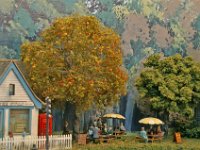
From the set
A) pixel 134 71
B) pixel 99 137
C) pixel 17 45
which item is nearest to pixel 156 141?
pixel 99 137

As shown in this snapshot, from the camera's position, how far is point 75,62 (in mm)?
35812

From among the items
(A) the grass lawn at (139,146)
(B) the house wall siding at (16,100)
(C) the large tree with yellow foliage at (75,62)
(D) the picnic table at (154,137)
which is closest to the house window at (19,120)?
(B) the house wall siding at (16,100)

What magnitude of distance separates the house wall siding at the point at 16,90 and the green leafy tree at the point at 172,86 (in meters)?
11.7

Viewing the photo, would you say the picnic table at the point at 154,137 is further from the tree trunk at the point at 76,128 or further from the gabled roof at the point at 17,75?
the gabled roof at the point at 17,75

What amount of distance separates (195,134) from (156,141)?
6389 millimetres

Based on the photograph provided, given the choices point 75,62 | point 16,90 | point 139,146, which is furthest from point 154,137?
point 16,90

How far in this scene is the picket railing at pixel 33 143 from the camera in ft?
96.4

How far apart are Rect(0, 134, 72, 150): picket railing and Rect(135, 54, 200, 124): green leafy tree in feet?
37.9

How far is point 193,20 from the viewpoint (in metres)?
57.3

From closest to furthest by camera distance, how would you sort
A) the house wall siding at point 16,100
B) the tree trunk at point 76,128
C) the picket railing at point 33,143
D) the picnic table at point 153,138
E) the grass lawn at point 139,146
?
1. the picket railing at point 33,143
2. the grass lawn at point 139,146
3. the house wall siding at point 16,100
4. the tree trunk at point 76,128
5. the picnic table at point 153,138

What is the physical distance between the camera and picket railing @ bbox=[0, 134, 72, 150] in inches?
1157

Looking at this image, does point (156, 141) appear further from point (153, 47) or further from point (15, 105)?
point (153, 47)

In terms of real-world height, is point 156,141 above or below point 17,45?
below

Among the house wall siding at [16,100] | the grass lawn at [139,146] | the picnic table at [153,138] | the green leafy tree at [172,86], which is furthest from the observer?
the green leafy tree at [172,86]
